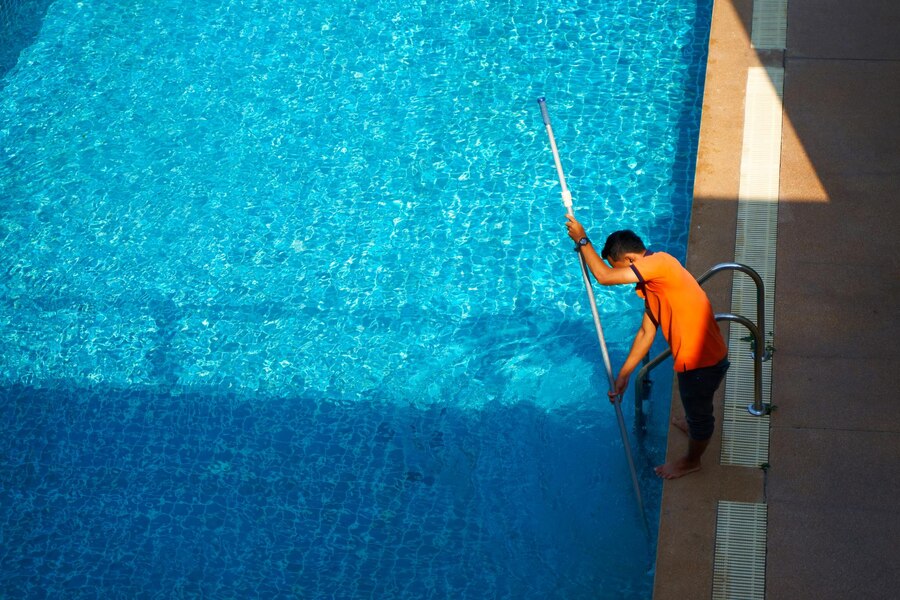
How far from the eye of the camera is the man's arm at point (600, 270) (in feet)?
13.5

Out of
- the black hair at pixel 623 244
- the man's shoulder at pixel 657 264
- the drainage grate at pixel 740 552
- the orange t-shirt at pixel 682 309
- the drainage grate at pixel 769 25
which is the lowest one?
the drainage grate at pixel 740 552

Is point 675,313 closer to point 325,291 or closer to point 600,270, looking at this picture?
point 600,270

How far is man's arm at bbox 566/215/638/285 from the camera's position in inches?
163

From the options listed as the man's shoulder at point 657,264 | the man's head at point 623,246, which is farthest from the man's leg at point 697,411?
the man's head at point 623,246

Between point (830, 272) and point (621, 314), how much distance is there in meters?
1.35

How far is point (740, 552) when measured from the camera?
4359mm

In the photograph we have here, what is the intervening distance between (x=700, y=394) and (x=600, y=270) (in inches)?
28.2

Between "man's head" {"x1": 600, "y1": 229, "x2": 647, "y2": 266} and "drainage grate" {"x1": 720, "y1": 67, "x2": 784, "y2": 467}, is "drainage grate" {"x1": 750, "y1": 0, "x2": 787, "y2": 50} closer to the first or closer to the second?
"drainage grate" {"x1": 720, "y1": 67, "x2": 784, "y2": 467}

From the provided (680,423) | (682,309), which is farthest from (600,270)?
(680,423)

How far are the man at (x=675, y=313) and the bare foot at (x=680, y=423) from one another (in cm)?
54

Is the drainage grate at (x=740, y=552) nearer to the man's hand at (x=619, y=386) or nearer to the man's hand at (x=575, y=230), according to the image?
the man's hand at (x=619, y=386)

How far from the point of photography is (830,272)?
5.46m

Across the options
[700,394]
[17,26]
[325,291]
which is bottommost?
[325,291]

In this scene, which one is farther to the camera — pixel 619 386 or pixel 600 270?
pixel 619 386
